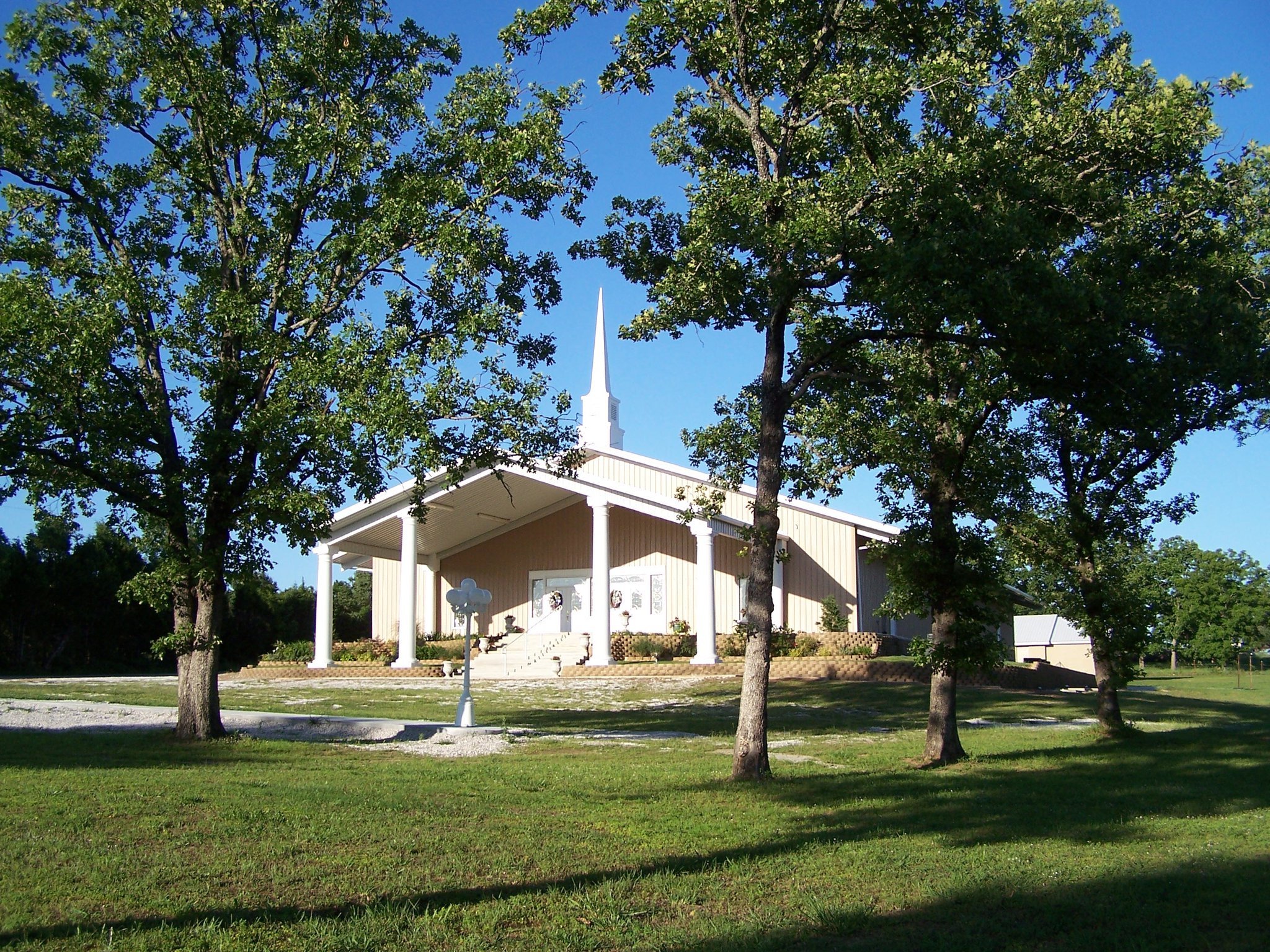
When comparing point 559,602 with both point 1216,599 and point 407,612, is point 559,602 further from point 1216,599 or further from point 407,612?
point 1216,599

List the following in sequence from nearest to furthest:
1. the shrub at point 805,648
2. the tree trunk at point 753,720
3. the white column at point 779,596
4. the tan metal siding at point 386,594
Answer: the tree trunk at point 753,720, the shrub at point 805,648, the white column at point 779,596, the tan metal siding at point 386,594

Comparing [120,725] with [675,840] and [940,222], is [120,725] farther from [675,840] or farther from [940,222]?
[940,222]

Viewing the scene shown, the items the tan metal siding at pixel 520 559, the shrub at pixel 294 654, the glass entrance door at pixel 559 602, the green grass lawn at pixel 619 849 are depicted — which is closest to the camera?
the green grass lawn at pixel 619 849

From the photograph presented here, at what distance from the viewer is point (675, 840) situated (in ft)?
25.6

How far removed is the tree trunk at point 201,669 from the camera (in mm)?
14039

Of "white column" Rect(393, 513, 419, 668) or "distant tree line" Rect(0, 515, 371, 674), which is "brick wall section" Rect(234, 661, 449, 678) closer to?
"white column" Rect(393, 513, 419, 668)

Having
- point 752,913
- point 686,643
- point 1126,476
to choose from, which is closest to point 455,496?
point 686,643

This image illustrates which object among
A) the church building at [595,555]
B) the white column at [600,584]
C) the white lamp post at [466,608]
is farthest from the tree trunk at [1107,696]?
the white column at [600,584]

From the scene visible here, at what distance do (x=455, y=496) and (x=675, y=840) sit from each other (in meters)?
25.3

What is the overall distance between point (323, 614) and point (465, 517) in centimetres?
547

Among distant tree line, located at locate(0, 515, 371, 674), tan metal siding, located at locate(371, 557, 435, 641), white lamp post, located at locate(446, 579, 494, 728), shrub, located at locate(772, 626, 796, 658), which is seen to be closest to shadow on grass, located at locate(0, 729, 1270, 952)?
white lamp post, located at locate(446, 579, 494, 728)

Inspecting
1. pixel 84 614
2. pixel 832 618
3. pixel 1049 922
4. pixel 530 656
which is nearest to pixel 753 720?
pixel 1049 922

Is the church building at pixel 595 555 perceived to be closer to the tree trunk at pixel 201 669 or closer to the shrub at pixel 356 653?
the shrub at pixel 356 653

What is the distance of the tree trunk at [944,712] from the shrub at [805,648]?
15.6 meters
